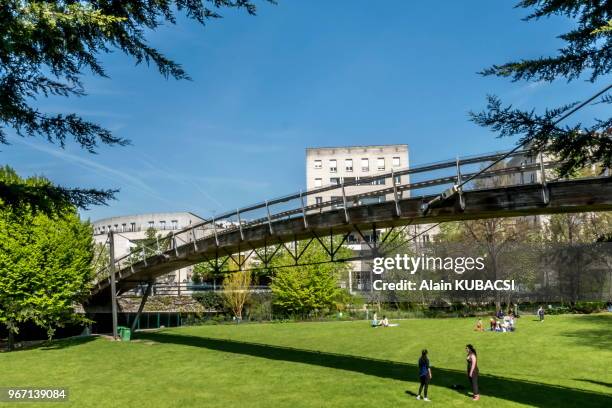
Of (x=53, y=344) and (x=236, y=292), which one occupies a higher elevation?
(x=236, y=292)

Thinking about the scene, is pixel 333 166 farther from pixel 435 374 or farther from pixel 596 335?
pixel 435 374

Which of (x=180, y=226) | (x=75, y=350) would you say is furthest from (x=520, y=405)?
(x=180, y=226)

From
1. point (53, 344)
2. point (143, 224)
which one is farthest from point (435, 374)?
point (143, 224)

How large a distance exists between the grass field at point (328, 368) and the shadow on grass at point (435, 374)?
0.04m

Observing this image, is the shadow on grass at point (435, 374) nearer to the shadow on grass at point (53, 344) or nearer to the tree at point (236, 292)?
the shadow on grass at point (53, 344)

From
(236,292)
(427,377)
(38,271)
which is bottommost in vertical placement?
(427,377)

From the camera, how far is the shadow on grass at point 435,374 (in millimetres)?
15445

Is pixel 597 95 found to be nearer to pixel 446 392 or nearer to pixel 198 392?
pixel 446 392

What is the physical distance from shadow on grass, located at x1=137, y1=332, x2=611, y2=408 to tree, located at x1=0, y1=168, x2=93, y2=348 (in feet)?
29.5

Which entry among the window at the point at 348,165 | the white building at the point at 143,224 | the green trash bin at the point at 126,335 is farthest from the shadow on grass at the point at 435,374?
the white building at the point at 143,224

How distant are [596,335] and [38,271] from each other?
3507 cm

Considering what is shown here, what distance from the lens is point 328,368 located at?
21.4 m

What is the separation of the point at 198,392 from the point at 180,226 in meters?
72.9

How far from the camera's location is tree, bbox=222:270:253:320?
5306 centimetres
